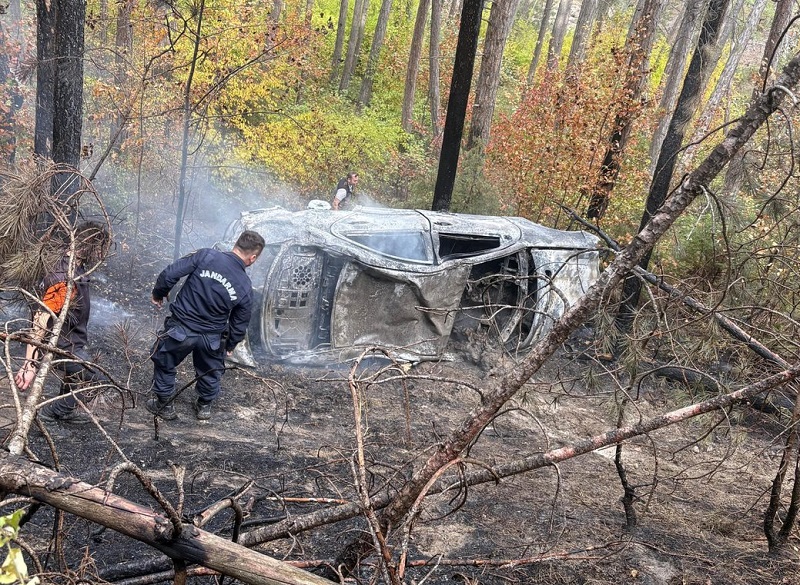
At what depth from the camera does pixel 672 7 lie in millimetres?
31250

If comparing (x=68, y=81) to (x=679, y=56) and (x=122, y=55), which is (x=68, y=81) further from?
(x=679, y=56)

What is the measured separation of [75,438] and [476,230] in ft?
16.9

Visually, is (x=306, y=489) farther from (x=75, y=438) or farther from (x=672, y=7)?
(x=672, y=7)

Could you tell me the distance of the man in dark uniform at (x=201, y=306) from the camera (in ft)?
17.7

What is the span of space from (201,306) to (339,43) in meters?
20.0

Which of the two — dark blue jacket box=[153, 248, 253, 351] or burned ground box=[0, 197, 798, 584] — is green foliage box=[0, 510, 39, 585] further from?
dark blue jacket box=[153, 248, 253, 351]

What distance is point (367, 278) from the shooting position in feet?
23.4

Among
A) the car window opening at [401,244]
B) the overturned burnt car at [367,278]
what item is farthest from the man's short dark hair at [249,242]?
the car window opening at [401,244]

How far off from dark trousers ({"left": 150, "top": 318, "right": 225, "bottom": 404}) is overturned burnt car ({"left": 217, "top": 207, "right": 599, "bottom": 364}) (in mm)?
950

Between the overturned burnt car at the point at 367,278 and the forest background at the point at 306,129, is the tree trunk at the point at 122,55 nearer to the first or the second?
the forest background at the point at 306,129

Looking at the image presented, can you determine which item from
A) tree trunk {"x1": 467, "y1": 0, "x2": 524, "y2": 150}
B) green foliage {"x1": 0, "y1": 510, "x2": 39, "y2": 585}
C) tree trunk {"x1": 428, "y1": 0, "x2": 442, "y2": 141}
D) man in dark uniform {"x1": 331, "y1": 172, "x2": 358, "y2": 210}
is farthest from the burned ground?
tree trunk {"x1": 428, "y1": 0, "x2": 442, "y2": 141}

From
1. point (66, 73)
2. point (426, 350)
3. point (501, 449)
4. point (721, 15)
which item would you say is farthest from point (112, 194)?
point (721, 15)

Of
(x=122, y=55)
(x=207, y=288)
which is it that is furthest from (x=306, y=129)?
(x=207, y=288)

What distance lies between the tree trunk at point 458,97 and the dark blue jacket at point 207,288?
5.25m
